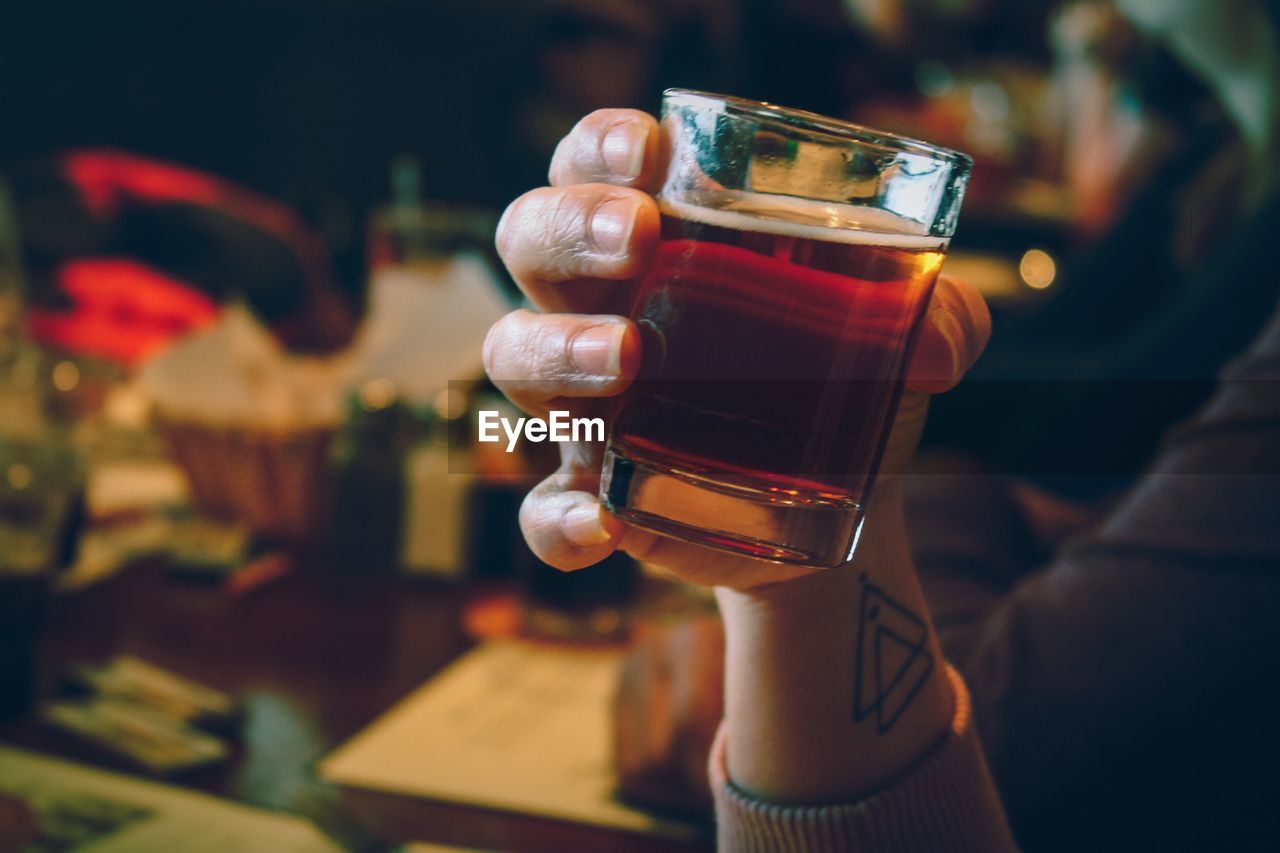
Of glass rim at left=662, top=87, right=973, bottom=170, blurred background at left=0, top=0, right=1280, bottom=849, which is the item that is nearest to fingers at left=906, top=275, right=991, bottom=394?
glass rim at left=662, top=87, right=973, bottom=170

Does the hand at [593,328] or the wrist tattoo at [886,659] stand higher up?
the hand at [593,328]

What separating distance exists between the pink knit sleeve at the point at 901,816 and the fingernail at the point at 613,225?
1.09ft

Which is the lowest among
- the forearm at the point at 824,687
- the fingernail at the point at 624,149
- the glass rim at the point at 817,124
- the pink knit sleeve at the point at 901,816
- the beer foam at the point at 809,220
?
the pink knit sleeve at the point at 901,816

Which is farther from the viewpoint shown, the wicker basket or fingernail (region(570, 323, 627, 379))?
the wicker basket

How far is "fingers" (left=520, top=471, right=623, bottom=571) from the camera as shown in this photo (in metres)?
0.54

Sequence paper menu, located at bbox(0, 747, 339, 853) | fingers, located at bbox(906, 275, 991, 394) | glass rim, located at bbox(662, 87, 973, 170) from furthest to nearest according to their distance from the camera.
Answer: paper menu, located at bbox(0, 747, 339, 853)
fingers, located at bbox(906, 275, 991, 394)
glass rim, located at bbox(662, 87, 973, 170)

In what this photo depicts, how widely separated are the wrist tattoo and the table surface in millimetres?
231

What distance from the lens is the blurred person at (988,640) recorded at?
56cm

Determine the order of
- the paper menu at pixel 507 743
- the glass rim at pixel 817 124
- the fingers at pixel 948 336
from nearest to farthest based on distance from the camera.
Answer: the glass rim at pixel 817 124 → the fingers at pixel 948 336 → the paper menu at pixel 507 743

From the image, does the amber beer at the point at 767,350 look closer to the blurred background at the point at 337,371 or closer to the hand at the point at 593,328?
the hand at the point at 593,328

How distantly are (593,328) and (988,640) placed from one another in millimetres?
478

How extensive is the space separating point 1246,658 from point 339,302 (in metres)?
2.25

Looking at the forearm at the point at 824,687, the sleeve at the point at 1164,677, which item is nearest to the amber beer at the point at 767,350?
the forearm at the point at 824,687

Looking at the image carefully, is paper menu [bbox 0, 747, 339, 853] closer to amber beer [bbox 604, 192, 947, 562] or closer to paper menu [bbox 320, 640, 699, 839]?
paper menu [bbox 320, 640, 699, 839]
